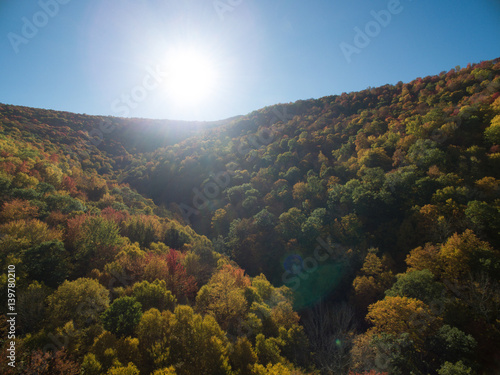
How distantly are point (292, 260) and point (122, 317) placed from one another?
96.9ft

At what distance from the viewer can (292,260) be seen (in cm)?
3853

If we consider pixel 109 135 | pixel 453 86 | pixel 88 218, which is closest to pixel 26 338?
pixel 88 218

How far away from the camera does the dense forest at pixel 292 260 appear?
15.6m

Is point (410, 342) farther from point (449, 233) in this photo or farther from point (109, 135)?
point (109, 135)

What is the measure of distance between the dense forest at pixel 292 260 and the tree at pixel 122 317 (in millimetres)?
92

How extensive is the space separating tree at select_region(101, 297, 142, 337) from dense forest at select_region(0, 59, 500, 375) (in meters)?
0.09

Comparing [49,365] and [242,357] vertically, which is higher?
[49,365]

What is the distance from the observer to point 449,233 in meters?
26.2

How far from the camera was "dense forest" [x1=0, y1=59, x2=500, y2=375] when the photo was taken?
15.6 meters

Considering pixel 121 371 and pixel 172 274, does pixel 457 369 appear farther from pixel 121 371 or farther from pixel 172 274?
pixel 172 274

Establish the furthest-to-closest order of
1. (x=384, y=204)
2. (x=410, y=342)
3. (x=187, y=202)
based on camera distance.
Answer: (x=187, y=202)
(x=384, y=204)
(x=410, y=342)

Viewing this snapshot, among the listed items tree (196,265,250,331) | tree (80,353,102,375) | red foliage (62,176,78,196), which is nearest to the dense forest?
tree (80,353,102,375)

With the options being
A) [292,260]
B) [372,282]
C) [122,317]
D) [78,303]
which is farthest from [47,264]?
[372,282]

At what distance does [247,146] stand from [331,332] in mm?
62653
